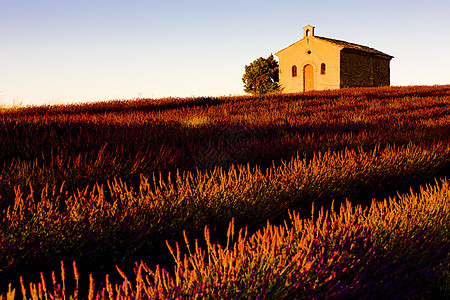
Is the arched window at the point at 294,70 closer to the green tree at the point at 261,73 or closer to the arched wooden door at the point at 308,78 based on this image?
the arched wooden door at the point at 308,78

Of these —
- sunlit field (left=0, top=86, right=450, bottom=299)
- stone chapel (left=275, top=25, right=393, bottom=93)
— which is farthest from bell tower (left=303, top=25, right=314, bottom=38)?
sunlit field (left=0, top=86, right=450, bottom=299)

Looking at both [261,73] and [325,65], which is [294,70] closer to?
[325,65]

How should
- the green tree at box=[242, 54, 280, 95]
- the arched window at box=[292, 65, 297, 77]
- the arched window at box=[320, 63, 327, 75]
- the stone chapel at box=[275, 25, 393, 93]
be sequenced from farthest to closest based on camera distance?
the green tree at box=[242, 54, 280, 95], the arched window at box=[292, 65, 297, 77], the arched window at box=[320, 63, 327, 75], the stone chapel at box=[275, 25, 393, 93]

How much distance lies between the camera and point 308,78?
32219 mm

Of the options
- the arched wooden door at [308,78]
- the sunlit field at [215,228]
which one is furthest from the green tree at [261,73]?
the sunlit field at [215,228]

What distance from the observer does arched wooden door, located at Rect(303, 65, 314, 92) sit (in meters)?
32.0

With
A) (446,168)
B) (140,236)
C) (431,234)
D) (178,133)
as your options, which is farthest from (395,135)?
(140,236)

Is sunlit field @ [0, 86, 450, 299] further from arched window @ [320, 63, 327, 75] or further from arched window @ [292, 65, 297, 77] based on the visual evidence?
arched window @ [292, 65, 297, 77]

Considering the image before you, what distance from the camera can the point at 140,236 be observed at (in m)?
2.21

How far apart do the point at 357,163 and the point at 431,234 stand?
1518mm

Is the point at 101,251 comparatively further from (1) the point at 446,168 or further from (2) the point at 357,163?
(1) the point at 446,168

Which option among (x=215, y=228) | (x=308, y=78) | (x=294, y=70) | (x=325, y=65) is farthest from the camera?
(x=294, y=70)

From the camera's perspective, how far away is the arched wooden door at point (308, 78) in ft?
105

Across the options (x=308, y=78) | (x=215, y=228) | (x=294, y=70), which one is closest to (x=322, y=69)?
(x=308, y=78)
